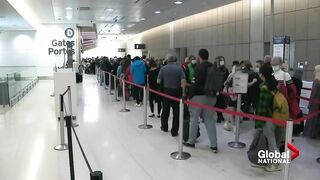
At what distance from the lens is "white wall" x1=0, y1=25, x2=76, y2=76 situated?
2323 centimetres

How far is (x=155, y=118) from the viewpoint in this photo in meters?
8.57

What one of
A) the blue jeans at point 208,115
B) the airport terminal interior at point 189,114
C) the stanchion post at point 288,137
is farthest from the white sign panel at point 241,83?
the stanchion post at point 288,137

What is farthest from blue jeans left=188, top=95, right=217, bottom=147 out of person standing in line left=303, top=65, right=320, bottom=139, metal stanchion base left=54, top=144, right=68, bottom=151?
metal stanchion base left=54, top=144, right=68, bottom=151

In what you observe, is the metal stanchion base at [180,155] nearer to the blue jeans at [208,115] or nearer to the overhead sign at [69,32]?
the blue jeans at [208,115]

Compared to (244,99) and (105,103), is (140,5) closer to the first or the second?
(105,103)

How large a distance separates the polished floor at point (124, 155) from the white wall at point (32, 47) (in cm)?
1618

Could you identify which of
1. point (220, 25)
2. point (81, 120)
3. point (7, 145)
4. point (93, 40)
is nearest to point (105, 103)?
point (81, 120)

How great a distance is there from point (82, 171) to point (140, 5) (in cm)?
1143

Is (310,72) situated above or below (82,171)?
above

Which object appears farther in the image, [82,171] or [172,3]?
[172,3]

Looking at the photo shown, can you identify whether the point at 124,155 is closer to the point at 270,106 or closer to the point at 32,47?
the point at 270,106

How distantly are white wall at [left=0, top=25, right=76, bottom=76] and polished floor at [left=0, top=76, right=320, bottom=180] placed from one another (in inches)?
637

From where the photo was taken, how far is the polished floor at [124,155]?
456cm

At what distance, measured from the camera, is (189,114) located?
620 cm
